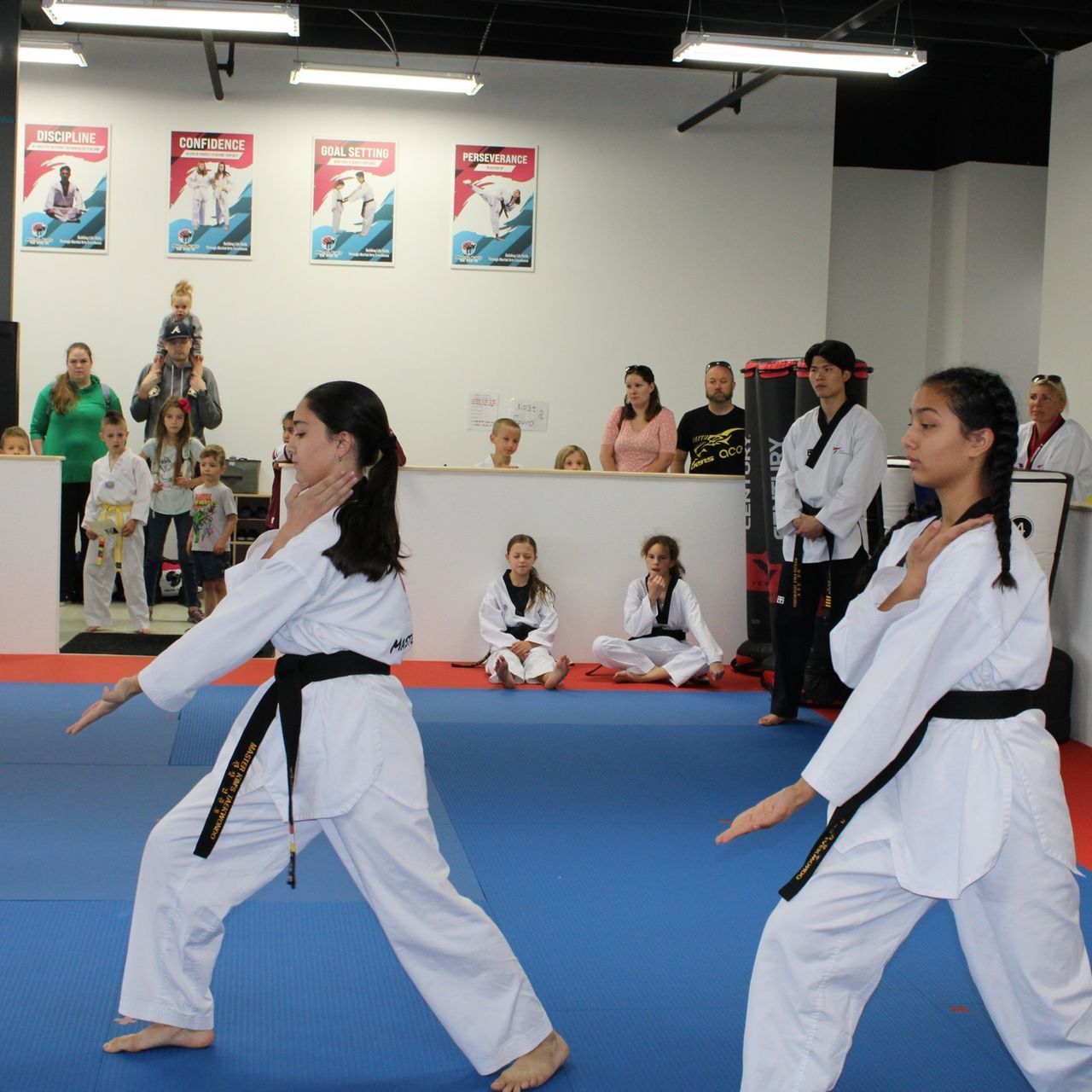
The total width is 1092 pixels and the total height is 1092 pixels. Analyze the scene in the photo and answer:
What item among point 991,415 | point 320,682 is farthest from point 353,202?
point 991,415

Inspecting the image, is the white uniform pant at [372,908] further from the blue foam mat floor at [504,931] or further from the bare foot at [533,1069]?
the blue foam mat floor at [504,931]

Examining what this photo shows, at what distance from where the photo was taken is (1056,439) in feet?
23.3

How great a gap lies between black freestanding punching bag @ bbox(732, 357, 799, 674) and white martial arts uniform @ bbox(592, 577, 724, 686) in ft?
1.02

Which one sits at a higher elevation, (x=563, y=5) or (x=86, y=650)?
(x=563, y=5)

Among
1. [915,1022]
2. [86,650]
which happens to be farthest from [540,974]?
[86,650]

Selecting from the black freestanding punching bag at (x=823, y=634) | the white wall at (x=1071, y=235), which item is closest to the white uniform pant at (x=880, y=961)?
the black freestanding punching bag at (x=823, y=634)

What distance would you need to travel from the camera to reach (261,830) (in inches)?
91.0

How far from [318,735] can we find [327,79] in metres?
7.77

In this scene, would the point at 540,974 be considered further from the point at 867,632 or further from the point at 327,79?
the point at 327,79

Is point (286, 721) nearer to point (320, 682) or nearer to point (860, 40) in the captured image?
point (320, 682)

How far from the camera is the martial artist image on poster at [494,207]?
1023 centimetres

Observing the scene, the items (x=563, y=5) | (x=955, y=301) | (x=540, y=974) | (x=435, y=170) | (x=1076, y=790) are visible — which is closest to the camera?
(x=540, y=974)

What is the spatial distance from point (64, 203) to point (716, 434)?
5756mm

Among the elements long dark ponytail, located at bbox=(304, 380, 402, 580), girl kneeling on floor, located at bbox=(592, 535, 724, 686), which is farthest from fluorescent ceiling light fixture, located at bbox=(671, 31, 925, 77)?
long dark ponytail, located at bbox=(304, 380, 402, 580)
